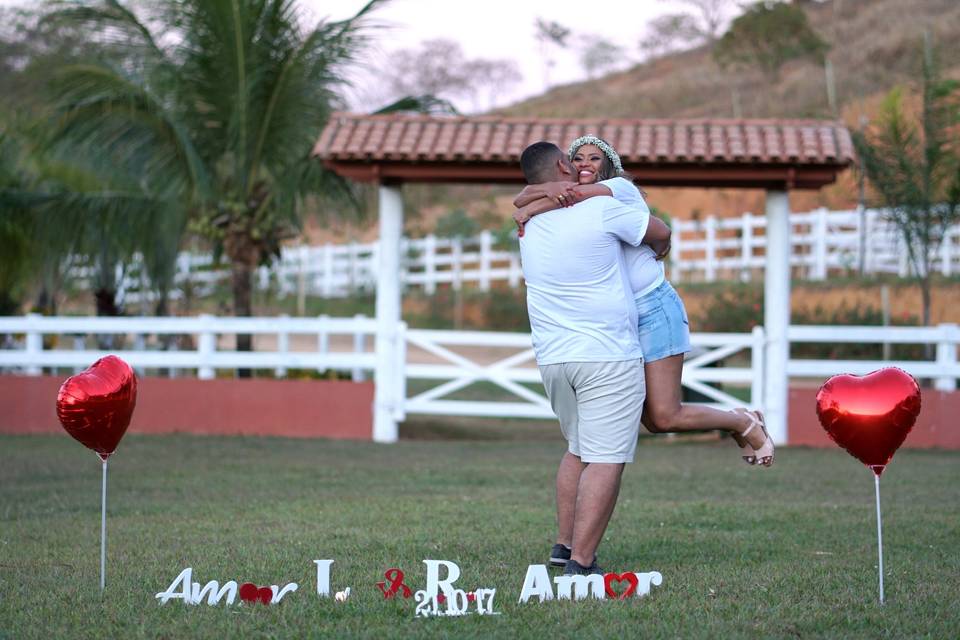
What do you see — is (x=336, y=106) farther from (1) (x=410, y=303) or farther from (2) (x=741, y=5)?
(2) (x=741, y=5)

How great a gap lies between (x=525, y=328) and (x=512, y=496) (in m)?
19.4

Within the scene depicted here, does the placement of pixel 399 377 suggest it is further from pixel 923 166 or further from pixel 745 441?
pixel 745 441

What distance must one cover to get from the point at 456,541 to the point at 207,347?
8.10m

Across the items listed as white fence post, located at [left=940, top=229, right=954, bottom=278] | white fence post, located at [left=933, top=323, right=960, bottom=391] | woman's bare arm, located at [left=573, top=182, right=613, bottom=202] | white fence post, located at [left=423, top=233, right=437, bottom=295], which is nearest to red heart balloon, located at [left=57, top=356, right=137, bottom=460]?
woman's bare arm, located at [left=573, top=182, right=613, bottom=202]

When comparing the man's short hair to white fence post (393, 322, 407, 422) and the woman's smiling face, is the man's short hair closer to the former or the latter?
the woman's smiling face

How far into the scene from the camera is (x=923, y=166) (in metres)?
15.5

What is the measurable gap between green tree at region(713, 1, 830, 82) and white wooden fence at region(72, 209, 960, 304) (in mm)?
10461

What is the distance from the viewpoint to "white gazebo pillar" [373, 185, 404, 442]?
1338 cm

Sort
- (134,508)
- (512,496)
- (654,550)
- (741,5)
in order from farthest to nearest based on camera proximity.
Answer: (741,5) → (512,496) → (134,508) → (654,550)

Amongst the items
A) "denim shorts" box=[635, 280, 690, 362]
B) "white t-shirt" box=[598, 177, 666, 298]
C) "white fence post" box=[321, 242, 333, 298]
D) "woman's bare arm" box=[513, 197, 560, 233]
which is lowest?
"denim shorts" box=[635, 280, 690, 362]

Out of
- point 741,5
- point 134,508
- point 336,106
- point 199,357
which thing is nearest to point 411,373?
point 199,357

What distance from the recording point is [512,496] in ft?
28.3

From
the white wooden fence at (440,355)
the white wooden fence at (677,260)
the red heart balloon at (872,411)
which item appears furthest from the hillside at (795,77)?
the red heart balloon at (872,411)

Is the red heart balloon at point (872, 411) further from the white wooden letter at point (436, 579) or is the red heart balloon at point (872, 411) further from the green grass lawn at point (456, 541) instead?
the white wooden letter at point (436, 579)
